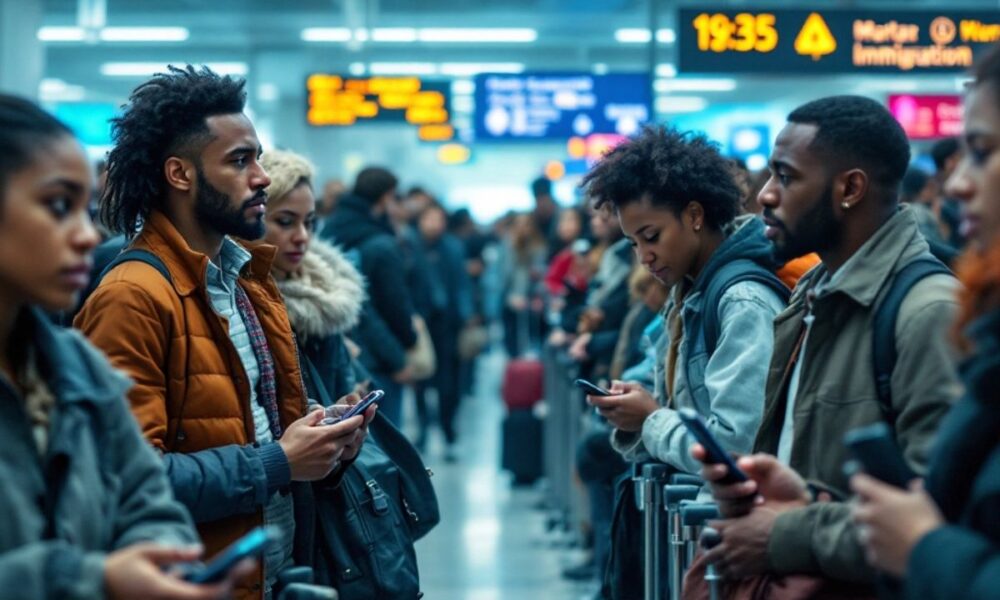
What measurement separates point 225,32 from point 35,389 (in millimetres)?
17127

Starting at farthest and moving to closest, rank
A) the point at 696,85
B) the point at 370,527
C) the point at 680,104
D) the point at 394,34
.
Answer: the point at 680,104 → the point at 696,85 → the point at 394,34 → the point at 370,527

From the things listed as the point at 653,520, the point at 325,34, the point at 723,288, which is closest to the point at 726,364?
the point at 723,288

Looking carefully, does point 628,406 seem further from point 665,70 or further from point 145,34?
point 665,70

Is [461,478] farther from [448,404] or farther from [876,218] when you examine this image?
[876,218]

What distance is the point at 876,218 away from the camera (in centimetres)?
273

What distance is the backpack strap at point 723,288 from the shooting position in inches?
131

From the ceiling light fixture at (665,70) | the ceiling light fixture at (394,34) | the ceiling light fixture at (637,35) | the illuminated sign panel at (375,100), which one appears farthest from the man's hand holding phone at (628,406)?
the ceiling light fixture at (665,70)

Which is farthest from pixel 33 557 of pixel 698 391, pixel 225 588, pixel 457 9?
pixel 457 9

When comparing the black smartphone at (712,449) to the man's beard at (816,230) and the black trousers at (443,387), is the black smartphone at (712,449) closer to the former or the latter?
the man's beard at (816,230)

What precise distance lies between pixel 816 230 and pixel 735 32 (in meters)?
5.68

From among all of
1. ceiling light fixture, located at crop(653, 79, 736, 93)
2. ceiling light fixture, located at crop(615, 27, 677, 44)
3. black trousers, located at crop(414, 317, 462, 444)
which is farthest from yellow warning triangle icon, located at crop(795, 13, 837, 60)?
ceiling light fixture, located at crop(653, 79, 736, 93)

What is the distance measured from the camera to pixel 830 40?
842 cm

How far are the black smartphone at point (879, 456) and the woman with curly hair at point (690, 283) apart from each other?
3.44 feet

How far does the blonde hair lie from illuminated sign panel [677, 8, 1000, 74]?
14.4ft
